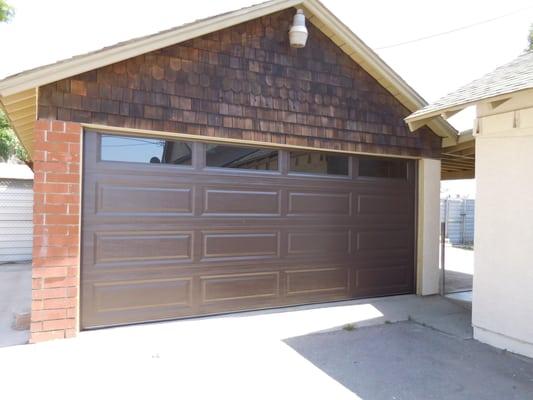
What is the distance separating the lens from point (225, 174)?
524cm

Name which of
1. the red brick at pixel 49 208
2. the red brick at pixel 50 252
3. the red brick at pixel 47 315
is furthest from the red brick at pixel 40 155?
the red brick at pixel 47 315

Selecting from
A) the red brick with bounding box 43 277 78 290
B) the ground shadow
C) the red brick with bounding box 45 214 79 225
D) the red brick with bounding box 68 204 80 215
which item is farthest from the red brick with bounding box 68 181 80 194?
the ground shadow

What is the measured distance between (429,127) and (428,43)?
364 inches

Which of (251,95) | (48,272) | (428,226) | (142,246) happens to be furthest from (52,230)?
(428,226)

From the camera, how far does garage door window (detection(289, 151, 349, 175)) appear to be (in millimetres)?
5738

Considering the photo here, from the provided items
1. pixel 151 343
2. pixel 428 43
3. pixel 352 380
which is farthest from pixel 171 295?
pixel 428 43

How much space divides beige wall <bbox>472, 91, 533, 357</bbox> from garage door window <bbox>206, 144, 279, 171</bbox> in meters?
2.61

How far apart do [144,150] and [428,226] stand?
15.3ft

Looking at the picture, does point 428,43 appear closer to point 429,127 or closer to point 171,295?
point 429,127

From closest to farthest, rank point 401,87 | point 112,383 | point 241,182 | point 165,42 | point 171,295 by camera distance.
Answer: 1. point 112,383
2. point 165,42
3. point 171,295
4. point 241,182
5. point 401,87

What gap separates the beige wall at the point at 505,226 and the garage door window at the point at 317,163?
1.91m

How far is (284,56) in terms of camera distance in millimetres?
5508

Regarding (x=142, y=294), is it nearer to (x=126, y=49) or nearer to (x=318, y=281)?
(x=318, y=281)

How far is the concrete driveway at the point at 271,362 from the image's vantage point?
10.9ft
